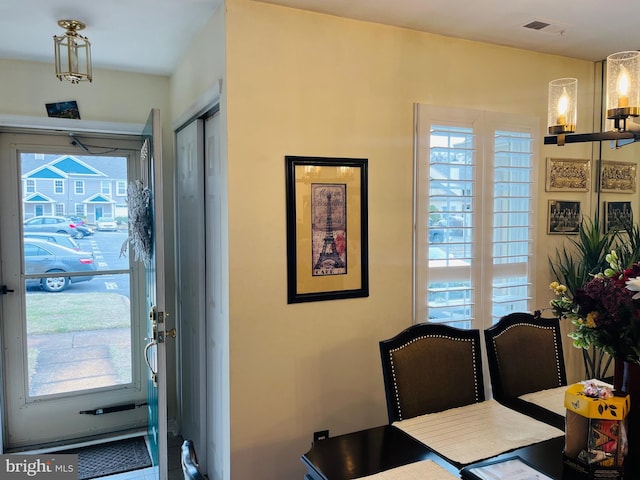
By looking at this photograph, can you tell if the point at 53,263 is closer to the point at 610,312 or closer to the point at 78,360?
the point at 78,360

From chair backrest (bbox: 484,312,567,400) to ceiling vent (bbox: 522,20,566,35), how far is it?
1472mm

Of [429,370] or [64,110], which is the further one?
[64,110]

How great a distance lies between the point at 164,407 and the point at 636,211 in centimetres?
327

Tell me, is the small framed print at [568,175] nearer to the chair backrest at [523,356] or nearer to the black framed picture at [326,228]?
the chair backrest at [523,356]

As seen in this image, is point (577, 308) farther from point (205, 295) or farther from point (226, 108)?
point (205, 295)

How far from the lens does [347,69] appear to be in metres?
2.34

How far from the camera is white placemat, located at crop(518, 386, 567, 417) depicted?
6.20ft

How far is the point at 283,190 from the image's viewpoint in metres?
2.22

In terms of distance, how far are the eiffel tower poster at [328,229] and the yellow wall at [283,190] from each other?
161mm

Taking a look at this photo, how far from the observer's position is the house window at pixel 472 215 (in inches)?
101

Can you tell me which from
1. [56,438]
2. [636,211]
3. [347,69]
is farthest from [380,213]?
[56,438]

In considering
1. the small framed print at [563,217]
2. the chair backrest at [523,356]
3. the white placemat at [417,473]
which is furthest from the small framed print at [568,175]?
the white placemat at [417,473]

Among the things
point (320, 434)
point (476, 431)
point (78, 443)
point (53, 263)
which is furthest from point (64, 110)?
point (476, 431)

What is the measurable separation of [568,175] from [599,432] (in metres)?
2.10
